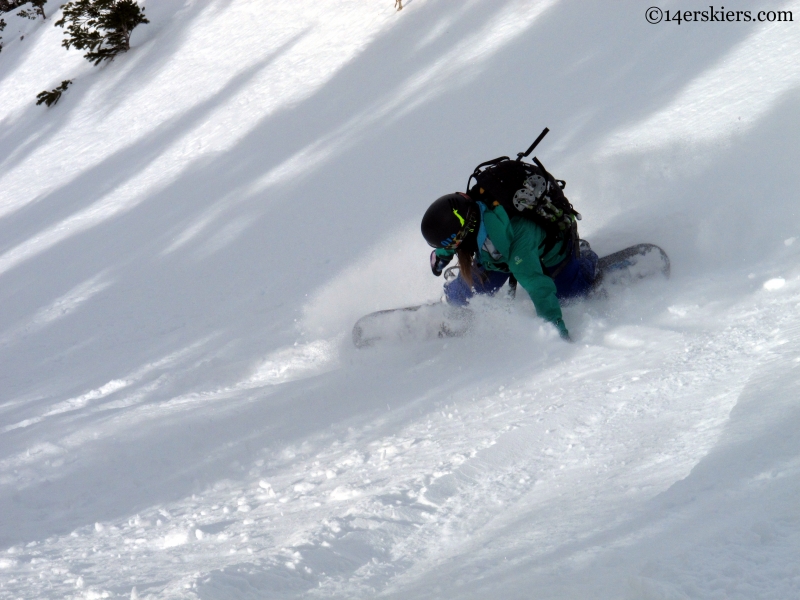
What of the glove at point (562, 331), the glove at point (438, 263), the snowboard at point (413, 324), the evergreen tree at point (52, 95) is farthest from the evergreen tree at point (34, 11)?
the glove at point (562, 331)

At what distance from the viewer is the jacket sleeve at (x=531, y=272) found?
176 inches

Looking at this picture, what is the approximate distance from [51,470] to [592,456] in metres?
2.98

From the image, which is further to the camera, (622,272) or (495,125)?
(495,125)

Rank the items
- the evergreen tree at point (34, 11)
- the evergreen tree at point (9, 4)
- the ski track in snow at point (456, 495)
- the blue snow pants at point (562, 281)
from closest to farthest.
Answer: the ski track in snow at point (456, 495) → the blue snow pants at point (562, 281) → the evergreen tree at point (34, 11) → the evergreen tree at point (9, 4)

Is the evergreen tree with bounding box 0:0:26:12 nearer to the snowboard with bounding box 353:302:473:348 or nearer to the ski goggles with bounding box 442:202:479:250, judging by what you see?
the snowboard with bounding box 353:302:473:348

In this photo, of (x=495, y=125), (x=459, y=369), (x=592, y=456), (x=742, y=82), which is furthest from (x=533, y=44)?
(x=592, y=456)

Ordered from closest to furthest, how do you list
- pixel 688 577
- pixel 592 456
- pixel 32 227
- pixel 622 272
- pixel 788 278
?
pixel 688 577, pixel 592 456, pixel 788 278, pixel 622 272, pixel 32 227

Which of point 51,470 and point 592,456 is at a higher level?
point 51,470

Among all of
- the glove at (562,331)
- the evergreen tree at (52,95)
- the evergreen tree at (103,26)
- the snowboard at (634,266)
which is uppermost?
the evergreen tree at (103,26)

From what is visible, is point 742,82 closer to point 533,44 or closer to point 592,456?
point 533,44

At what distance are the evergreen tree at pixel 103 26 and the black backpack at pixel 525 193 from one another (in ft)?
55.3

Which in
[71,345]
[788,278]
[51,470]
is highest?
[71,345]

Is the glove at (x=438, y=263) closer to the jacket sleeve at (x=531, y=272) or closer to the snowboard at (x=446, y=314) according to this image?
the snowboard at (x=446, y=314)

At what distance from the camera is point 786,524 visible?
5.52ft
